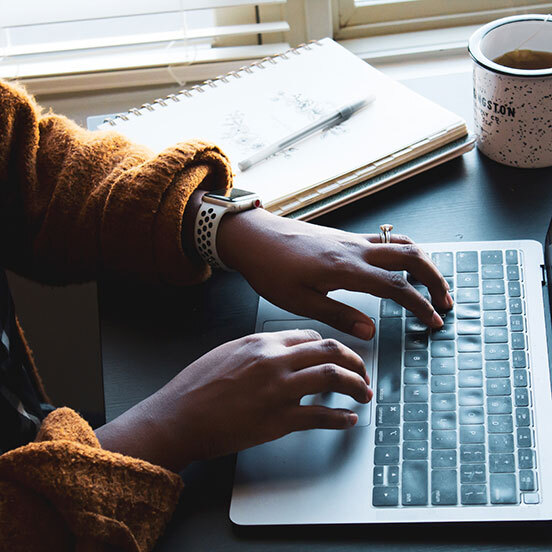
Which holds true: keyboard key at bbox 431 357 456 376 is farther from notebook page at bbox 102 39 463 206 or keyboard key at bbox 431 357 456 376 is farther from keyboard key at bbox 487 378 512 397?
notebook page at bbox 102 39 463 206

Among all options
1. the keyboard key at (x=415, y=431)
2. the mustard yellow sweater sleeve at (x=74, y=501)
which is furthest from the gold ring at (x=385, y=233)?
the mustard yellow sweater sleeve at (x=74, y=501)

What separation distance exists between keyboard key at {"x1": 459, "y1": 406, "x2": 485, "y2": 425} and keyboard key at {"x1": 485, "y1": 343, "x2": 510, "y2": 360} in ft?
0.19

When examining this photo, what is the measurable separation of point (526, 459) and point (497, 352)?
114 mm

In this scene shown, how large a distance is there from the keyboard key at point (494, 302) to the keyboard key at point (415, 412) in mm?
129

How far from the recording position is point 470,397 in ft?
2.22

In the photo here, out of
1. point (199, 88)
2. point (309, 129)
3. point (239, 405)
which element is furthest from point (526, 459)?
point (199, 88)

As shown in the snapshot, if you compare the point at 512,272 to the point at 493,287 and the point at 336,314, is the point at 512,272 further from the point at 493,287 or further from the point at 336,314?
the point at 336,314

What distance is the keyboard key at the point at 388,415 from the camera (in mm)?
667

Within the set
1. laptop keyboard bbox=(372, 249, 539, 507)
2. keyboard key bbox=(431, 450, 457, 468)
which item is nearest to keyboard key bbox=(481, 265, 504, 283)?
laptop keyboard bbox=(372, 249, 539, 507)

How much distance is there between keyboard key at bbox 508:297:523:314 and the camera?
0.74 m

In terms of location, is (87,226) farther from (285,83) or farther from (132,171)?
(285,83)

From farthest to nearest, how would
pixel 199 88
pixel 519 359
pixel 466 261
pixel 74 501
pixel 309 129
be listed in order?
1. pixel 199 88
2. pixel 309 129
3. pixel 466 261
4. pixel 519 359
5. pixel 74 501

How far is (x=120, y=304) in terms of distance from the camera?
0.84 metres

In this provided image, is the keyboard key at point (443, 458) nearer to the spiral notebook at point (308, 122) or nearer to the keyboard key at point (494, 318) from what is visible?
the keyboard key at point (494, 318)
